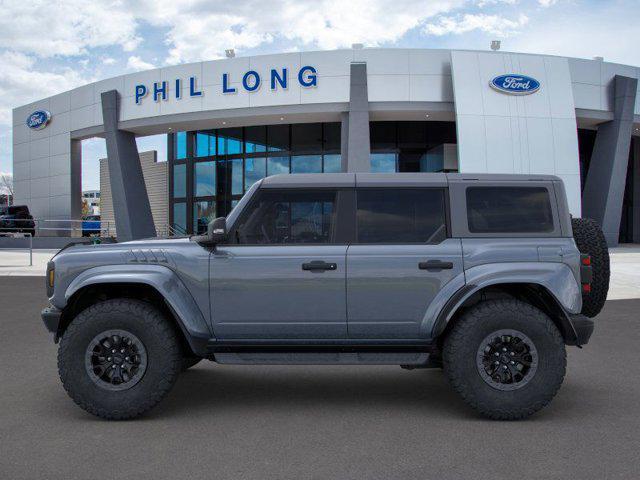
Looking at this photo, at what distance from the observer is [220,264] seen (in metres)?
4.54

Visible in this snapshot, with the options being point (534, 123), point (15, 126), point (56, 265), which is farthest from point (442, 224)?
point (15, 126)

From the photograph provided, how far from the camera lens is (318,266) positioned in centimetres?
447

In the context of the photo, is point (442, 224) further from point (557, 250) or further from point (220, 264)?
point (220, 264)

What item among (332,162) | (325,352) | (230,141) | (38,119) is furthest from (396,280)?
(38,119)

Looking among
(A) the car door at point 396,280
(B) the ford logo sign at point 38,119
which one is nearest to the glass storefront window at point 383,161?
(B) the ford logo sign at point 38,119

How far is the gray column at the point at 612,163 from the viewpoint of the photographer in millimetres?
26938

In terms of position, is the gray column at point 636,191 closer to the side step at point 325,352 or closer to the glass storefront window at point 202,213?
the glass storefront window at point 202,213

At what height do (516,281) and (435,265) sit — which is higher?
(435,265)

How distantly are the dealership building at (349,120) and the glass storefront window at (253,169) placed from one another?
Result: 0.25ft

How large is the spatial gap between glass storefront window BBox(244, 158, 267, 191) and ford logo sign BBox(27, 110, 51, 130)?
11.9 meters

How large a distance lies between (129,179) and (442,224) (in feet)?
89.8

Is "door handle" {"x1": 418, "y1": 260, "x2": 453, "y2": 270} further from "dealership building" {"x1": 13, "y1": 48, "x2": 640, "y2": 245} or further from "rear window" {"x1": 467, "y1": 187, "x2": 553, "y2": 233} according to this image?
"dealership building" {"x1": 13, "y1": 48, "x2": 640, "y2": 245}

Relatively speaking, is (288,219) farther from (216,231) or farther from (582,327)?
(582,327)

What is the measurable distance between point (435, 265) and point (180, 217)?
32.6 metres
